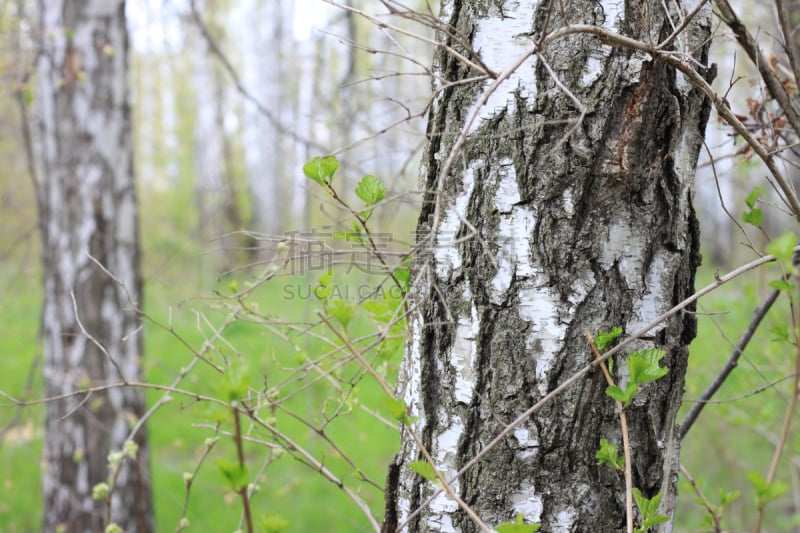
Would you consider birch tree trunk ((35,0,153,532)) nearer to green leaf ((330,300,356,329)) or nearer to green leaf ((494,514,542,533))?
green leaf ((330,300,356,329))

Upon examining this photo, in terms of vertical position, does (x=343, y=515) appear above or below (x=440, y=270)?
below

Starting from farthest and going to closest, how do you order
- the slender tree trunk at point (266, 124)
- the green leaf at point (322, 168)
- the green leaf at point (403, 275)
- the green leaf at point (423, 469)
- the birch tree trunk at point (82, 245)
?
the slender tree trunk at point (266, 124), the birch tree trunk at point (82, 245), the green leaf at point (403, 275), the green leaf at point (322, 168), the green leaf at point (423, 469)

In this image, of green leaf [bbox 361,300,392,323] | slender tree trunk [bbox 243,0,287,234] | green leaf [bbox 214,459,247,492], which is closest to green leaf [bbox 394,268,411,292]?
green leaf [bbox 361,300,392,323]

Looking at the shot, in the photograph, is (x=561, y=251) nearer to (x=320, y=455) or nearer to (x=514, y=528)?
(x=514, y=528)

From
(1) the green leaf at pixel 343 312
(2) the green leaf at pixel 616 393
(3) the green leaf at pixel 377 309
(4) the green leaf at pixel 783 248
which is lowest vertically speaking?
(2) the green leaf at pixel 616 393

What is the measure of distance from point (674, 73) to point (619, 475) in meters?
0.66

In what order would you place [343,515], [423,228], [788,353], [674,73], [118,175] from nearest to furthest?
[674,73]
[423,228]
[118,175]
[788,353]
[343,515]

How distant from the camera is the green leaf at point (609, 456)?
96 centimetres

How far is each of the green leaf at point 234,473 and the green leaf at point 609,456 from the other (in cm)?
57

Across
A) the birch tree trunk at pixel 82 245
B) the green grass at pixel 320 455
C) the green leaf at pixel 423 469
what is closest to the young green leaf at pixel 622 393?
the green leaf at pixel 423 469

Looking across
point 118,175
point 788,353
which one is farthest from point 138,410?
point 788,353

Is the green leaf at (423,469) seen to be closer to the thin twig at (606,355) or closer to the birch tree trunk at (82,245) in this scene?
the thin twig at (606,355)

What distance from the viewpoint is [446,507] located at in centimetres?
106

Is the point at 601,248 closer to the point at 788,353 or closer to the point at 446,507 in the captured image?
the point at 446,507
